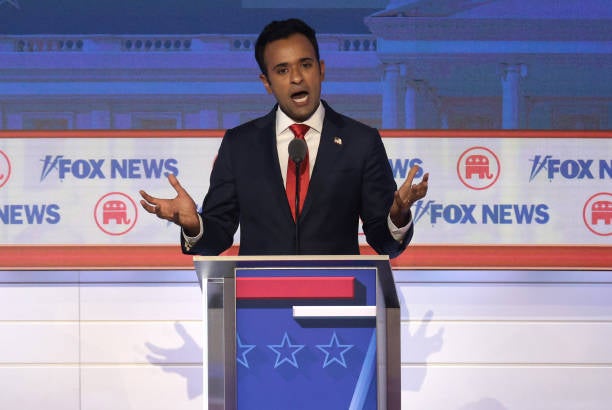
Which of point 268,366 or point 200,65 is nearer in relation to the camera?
point 268,366

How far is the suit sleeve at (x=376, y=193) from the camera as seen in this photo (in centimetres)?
247

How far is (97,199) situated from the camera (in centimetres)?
374

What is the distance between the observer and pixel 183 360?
381 cm

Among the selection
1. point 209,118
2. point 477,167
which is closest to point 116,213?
point 209,118

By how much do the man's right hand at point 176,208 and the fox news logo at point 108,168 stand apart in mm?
1540

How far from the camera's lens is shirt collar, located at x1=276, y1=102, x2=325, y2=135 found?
8.46 ft

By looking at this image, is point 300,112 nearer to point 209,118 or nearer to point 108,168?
point 209,118

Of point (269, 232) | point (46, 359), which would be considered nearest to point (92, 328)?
point (46, 359)

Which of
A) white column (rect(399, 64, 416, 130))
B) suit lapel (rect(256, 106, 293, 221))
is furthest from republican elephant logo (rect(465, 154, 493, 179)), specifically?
suit lapel (rect(256, 106, 293, 221))

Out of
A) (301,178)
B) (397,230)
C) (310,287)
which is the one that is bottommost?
(310,287)

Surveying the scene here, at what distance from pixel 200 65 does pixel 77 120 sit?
0.59m

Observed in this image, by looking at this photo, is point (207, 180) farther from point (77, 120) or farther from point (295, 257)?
point (295, 257)

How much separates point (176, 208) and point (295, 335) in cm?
46

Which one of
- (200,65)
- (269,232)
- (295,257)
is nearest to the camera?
(295,257)
